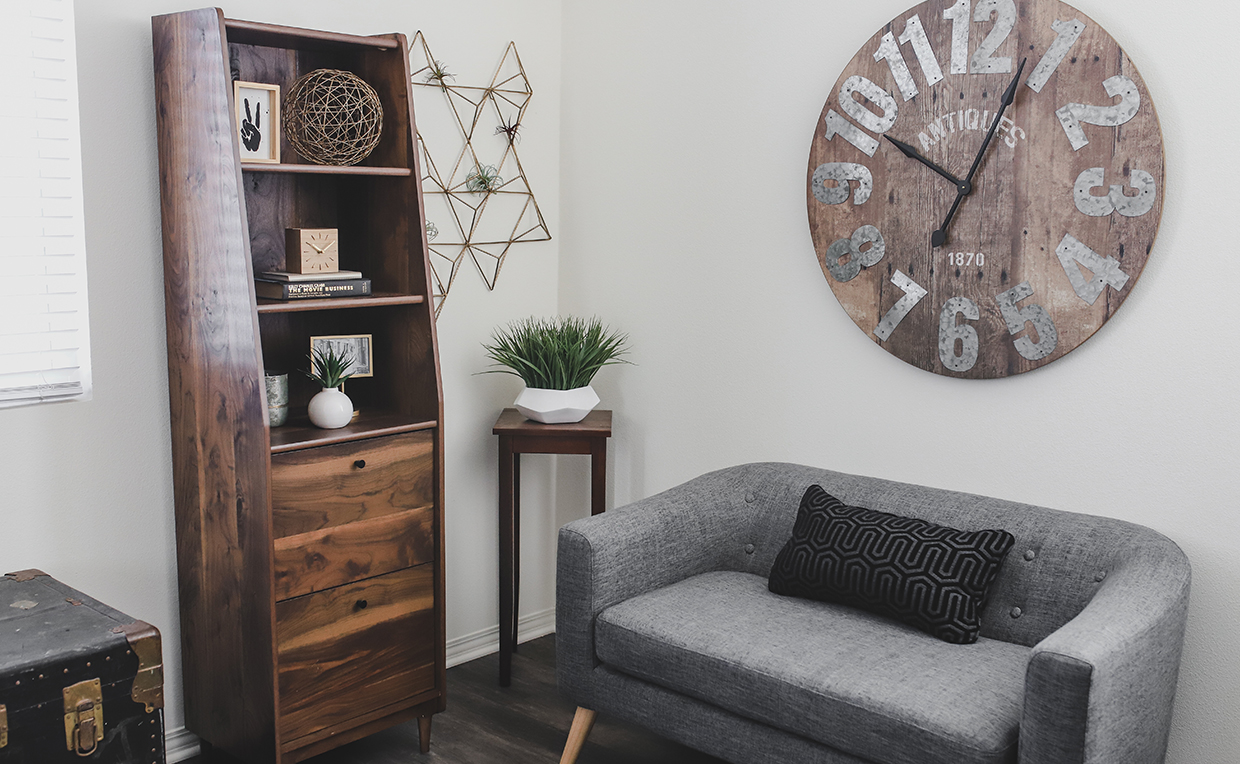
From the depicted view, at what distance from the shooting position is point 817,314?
2.75 metres

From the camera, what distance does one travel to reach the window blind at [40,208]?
211cm

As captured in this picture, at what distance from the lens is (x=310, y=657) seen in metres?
2.33

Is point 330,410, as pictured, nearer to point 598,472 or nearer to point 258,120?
point 258,120

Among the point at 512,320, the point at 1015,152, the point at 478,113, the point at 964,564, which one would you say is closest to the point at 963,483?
the point at 964,564

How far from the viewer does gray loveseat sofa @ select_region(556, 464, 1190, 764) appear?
5.71ft

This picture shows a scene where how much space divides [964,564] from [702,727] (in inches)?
26.2

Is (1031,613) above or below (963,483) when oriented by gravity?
below

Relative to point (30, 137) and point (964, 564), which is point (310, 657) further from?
point (964, 564)

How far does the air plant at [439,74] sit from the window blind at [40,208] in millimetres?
993

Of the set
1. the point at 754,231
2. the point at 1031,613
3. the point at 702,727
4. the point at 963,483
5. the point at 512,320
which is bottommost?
the point at 702,727

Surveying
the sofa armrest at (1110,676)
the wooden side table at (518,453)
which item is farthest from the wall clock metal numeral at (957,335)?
the wooden side table at (518,453)

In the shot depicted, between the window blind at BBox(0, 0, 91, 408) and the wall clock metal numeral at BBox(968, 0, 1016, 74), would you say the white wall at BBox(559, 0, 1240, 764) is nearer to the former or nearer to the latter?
the wall clock metal numeral at BBox(968, 0, 1016, 74)

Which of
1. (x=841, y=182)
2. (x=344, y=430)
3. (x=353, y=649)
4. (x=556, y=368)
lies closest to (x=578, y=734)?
(x=353, y=649)

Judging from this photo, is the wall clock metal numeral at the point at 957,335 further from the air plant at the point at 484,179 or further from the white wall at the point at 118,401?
the white wall at the point at 118,401
